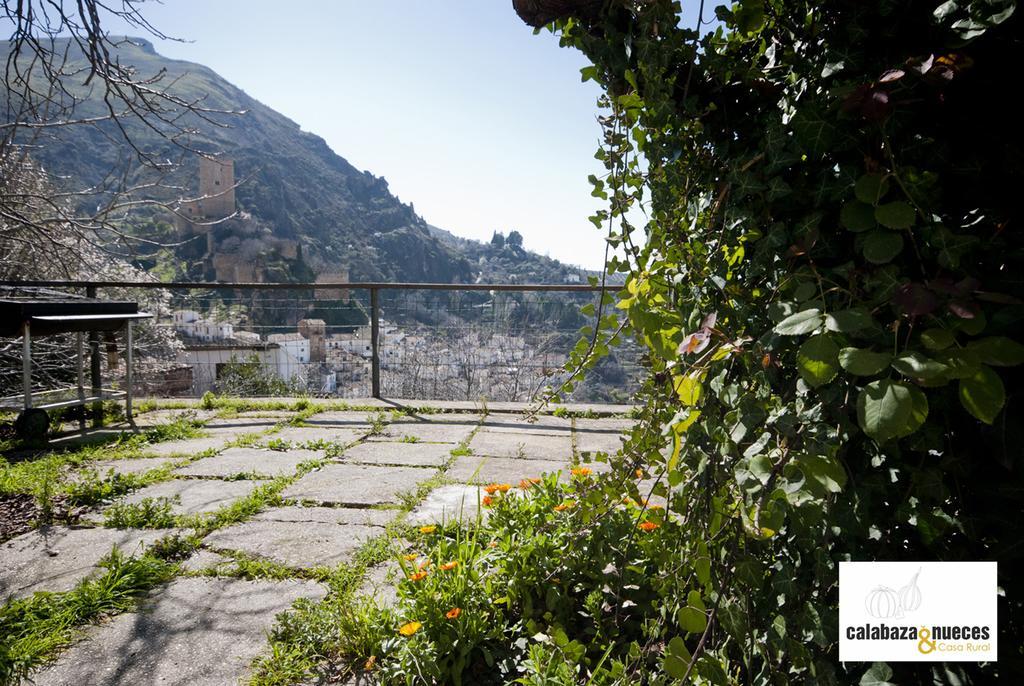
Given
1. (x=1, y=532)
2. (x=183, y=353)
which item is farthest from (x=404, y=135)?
(x=1, y=532)

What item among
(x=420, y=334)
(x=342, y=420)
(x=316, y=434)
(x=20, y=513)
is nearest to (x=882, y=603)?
(x=20, y=513)

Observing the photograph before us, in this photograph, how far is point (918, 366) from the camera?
17.4 inches

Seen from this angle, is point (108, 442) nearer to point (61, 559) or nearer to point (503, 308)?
point (61, 559)

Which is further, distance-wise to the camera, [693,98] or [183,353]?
[183,353]

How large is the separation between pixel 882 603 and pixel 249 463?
276 centimetres

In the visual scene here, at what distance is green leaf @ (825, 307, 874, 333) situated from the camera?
1.59ft

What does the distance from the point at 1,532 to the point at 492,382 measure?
3.42 m

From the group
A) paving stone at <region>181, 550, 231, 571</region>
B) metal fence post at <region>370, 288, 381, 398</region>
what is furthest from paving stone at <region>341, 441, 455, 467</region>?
metal fence post at <region>370, 288, 381, 398</region>

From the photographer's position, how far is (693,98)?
31.9 inches

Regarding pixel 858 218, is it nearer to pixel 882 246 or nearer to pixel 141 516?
pixel 882 246

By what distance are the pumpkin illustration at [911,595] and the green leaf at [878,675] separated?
7 centimetres

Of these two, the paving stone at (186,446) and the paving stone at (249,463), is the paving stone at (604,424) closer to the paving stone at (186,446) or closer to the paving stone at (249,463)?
the paving stone at (249,463)

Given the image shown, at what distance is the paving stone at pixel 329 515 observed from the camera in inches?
78.5

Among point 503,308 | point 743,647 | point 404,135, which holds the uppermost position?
point 404,135
